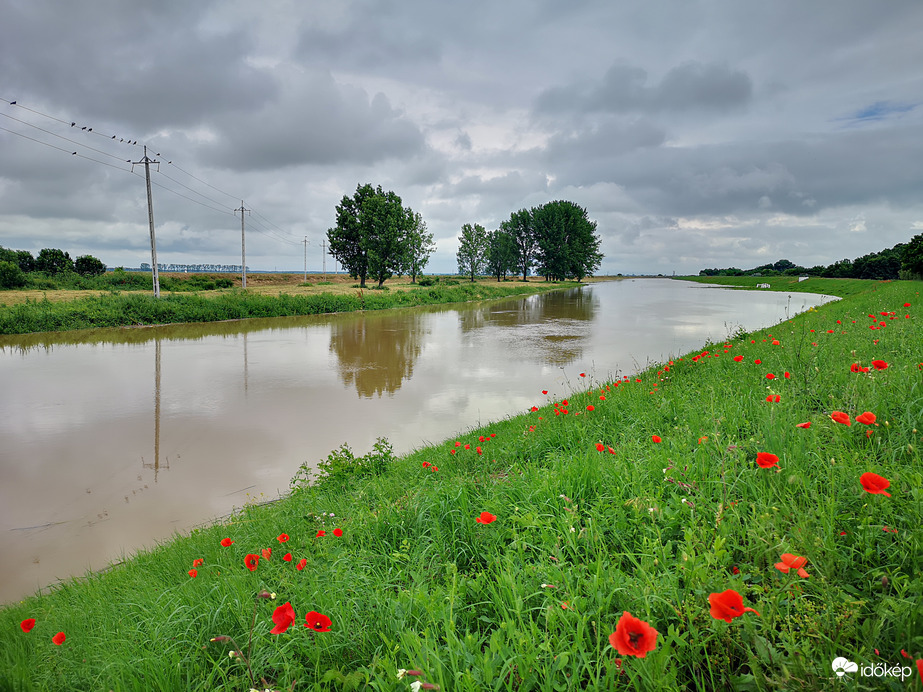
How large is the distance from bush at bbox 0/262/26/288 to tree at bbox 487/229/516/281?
6850 cm

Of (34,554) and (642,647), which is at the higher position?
(642,647)

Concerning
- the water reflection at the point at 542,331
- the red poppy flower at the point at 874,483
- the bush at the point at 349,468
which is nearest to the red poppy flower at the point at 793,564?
the red poppy flower at the point at 874,483

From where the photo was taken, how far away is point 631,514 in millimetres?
2490

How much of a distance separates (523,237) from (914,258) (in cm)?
5501

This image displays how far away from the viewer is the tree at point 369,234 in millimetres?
49062

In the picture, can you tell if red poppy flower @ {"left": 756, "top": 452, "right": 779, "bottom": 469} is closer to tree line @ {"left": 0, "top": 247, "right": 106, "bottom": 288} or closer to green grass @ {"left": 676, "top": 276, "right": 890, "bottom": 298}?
green grass @ {"left": 676, "top": 276, "right": 890, "bottom": 298}

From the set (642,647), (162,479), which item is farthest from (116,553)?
(642,647)

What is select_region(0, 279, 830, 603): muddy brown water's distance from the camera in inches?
198

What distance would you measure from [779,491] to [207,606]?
3.26 metres

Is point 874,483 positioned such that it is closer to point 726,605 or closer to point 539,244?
point 726,605

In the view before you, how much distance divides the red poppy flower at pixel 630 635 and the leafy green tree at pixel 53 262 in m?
73.6

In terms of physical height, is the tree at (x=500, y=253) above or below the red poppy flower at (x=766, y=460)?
above

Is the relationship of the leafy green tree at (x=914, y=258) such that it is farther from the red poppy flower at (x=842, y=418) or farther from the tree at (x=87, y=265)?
the tree at (x=87, y=265)

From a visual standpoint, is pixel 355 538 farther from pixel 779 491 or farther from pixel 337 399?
pixel 337 399
